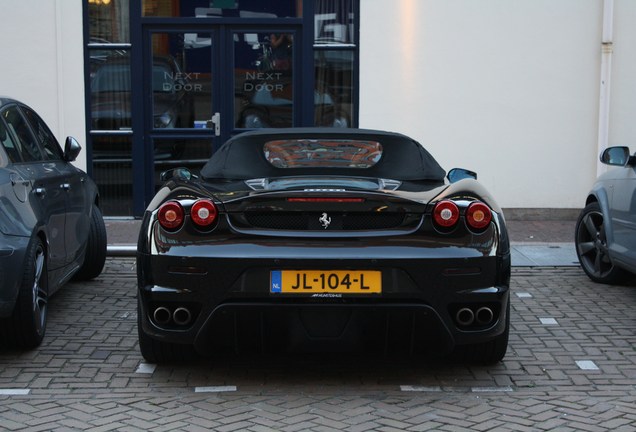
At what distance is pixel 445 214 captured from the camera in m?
5.26

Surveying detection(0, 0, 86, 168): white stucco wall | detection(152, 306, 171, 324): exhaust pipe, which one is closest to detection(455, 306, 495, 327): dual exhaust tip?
detection(152, 306, 171, 324): exhaust pipe

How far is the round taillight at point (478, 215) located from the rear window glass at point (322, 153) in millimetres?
946

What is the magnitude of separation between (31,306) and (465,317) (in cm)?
254

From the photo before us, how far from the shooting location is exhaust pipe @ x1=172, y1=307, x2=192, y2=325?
529cm

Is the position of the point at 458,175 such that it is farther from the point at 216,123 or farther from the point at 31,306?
the point at 216,123

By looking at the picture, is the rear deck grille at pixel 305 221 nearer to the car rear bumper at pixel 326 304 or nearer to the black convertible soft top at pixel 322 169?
the car rear bumper at pixel 326 304

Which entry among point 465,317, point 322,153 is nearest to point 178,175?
point 322,153

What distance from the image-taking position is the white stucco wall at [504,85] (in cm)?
1183

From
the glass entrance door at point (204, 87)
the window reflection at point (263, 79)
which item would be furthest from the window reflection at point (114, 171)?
the window reflection at point (263, 79)

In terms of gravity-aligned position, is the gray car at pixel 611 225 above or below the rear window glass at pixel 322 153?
below

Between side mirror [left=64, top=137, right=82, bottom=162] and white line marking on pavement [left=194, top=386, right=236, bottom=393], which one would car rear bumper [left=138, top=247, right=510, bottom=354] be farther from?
side mirror [left=64, top=137, right=82, bottom=162]

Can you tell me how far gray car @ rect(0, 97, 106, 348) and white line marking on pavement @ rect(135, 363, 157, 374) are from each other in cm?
74

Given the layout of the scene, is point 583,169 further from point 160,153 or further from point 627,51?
point 160,153

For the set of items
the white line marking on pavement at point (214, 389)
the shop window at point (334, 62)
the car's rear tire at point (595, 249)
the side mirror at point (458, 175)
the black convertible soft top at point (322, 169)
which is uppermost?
the shop window at point (334, 62)
